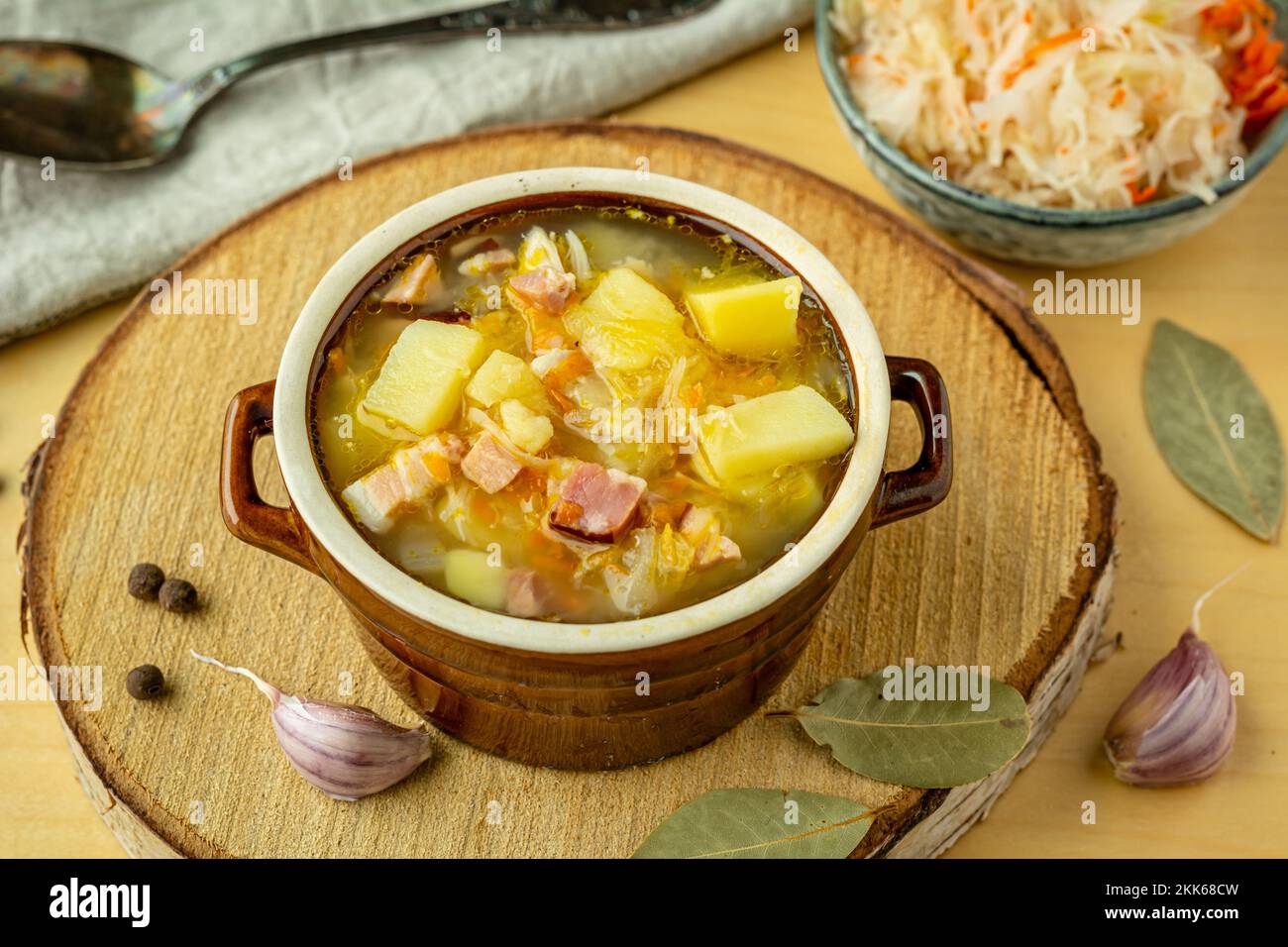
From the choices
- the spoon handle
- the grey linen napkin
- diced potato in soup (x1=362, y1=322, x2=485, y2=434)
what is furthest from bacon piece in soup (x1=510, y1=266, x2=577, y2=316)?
the spoon handle

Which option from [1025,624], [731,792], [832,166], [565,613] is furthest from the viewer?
[832,166]

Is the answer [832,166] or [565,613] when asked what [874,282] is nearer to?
[832,166]

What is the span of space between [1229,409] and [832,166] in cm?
132

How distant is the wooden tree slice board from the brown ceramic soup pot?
13cm

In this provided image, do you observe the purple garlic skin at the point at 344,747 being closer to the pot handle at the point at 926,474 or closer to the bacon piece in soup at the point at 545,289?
the bacon piece in soup at the point at 545,289

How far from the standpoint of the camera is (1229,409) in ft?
10.6

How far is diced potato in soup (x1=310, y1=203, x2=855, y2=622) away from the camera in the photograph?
206 centimetres

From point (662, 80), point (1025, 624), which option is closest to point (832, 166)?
point (662, 80)

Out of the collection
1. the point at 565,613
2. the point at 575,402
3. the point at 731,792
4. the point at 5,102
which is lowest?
the point at 731,792

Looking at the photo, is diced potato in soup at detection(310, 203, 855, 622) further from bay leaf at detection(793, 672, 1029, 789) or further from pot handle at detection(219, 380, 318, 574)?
bay leaf at detection(793, 672, 1029, 789)

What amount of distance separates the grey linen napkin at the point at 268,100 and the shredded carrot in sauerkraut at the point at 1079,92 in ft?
2.26

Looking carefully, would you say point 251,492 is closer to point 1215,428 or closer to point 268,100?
point 268,100

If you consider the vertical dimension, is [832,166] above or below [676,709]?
above

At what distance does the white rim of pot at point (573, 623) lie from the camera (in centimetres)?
196
